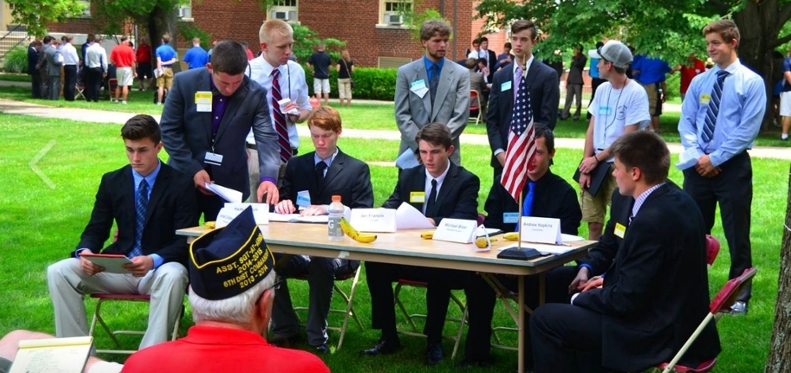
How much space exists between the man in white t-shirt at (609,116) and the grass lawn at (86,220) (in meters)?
1.12

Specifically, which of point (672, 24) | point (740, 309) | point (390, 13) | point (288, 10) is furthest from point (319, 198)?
point (288, 10)

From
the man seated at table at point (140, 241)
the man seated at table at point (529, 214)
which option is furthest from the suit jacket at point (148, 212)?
the man seated at table at point (529, 214)

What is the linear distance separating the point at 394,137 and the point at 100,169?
6.16 metres

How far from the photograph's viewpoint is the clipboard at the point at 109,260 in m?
5.71

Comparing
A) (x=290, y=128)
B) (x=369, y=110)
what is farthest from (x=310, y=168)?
(x=369, y=110)

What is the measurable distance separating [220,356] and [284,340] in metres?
4.05

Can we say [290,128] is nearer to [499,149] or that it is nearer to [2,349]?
[499,149]

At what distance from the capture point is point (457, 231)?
19.3ft

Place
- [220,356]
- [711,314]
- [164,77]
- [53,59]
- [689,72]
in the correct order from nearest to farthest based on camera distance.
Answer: [220,356] < [711,314] < [689,72] < [164,77] < [53,59]

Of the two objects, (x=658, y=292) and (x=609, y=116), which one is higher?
(x=609, y=116)

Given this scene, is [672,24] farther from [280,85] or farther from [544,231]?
[544,231]

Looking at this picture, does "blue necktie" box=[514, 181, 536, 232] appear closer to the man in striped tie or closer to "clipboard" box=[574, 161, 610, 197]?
the man in striped tie

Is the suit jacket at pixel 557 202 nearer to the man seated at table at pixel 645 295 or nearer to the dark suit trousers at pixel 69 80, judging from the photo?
the man seated at table at pixel 645 295

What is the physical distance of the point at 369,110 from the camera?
27.7 m
